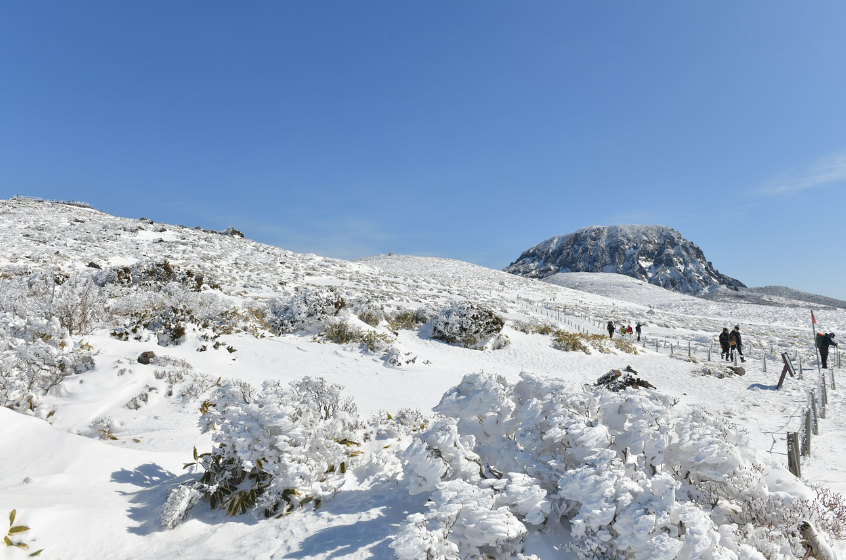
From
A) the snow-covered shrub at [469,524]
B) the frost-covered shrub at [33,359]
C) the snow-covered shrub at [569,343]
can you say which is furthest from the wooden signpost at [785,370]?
the frost-covered shrub at [33,359]

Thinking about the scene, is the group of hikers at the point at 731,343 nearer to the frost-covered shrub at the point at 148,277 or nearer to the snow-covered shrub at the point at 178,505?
the snow-covered shrub at the point at 178,505

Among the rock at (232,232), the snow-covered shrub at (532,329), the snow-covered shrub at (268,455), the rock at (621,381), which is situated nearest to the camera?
the snow-covered shrub at (268,455)

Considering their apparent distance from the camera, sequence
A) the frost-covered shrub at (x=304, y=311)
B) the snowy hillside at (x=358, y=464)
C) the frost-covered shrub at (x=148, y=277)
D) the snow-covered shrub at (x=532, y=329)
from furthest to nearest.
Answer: the snow-covered shrub at (x=532, y=329) → the frost-covered shrub at (x=148, y=277) → the frost-covered shrub at (x=304, y=311) → the snowy hillside at (x=358, y=464)

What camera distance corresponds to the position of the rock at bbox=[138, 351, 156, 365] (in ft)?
32.6

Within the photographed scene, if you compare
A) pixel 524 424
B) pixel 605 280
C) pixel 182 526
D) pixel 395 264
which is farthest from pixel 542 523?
pixel 605 280

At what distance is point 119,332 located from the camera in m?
11.8

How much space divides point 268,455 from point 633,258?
149861 millimetres

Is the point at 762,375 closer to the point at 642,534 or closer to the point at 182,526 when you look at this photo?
the point at 642,534

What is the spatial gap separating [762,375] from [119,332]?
2333 centimetres

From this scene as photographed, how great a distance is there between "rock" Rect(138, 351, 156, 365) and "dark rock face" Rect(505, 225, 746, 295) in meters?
123

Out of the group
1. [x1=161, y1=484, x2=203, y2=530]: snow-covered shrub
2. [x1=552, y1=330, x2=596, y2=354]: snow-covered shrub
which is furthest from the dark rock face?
[x1=161, y1=484, x2=203, y2=530]: snow-covered shrub

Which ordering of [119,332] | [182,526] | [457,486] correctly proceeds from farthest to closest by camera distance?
1. [119,332]
2. [182,526]
3. [457,486]

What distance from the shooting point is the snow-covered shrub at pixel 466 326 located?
Answer: 19484mm

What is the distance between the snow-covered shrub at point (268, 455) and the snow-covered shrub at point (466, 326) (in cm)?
1421
